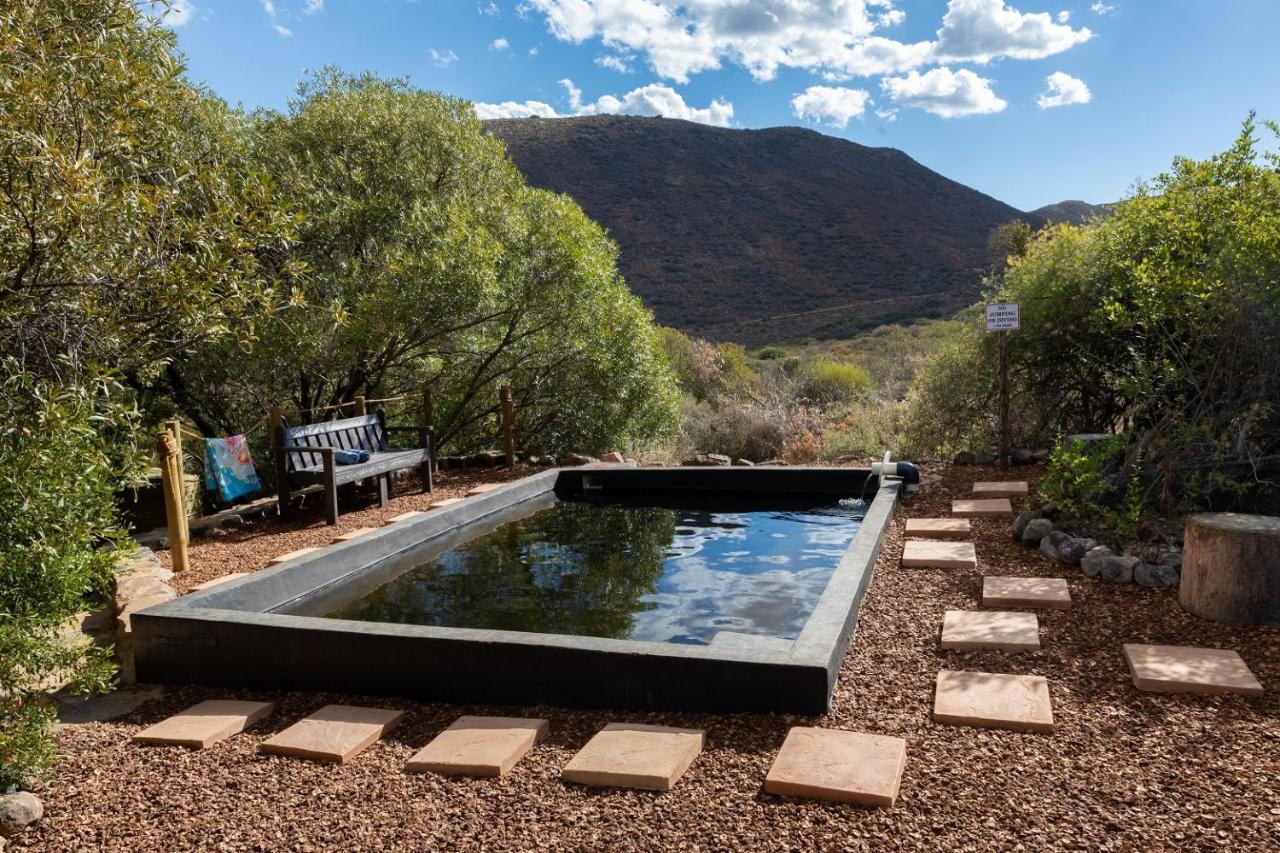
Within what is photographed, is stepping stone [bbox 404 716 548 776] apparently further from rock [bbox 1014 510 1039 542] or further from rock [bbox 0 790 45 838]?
rock [bbox 1014 510 1039 542]

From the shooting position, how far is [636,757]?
8.89 feet

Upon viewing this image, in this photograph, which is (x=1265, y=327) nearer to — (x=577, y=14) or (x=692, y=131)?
(x=577, y=14)

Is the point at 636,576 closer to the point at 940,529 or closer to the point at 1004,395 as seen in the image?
the point at 940,529

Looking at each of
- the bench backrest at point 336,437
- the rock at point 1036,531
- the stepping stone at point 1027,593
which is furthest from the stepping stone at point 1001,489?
the bench backrest at point 336,437

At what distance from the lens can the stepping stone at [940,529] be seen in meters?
5.47

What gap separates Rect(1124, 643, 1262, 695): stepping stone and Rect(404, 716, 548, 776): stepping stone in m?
2.21

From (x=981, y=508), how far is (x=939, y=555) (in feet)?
4.47

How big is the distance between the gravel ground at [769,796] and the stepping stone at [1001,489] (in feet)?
10.2

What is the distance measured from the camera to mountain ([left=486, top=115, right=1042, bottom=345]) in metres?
29.9

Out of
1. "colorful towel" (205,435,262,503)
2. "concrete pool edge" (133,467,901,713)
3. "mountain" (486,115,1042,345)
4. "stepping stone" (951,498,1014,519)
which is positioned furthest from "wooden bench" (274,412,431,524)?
"mountain" (486,115,1042,345)

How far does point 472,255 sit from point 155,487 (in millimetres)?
3355

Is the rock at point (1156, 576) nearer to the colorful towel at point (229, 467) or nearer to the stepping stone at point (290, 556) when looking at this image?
the stepping stone at point (290, 556)

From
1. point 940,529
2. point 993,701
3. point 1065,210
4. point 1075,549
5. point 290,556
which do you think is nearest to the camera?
point 993,701

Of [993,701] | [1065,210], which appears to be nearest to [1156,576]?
[993,701]
